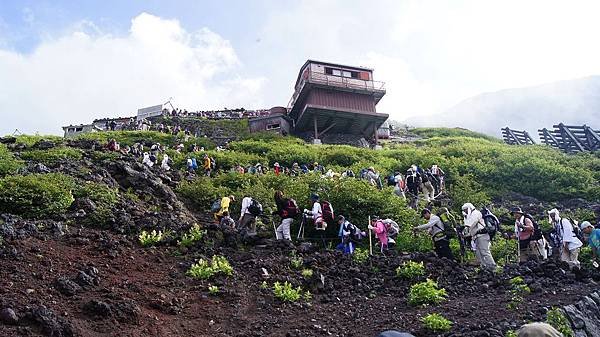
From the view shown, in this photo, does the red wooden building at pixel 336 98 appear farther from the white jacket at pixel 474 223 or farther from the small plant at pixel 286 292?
the small plant at pixel 286 292

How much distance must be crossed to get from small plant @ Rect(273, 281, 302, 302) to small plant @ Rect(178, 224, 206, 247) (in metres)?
3.43

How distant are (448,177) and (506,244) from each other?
13654mm

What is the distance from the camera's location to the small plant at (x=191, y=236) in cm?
1567

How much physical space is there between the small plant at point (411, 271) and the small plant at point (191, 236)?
17.1 feet

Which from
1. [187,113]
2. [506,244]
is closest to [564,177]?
[506,244]

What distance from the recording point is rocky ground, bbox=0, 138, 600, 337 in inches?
431

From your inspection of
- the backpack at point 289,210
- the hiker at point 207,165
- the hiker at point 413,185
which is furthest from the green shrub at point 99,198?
the hiker at point 413,185

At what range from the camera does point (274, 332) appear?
36.7ft

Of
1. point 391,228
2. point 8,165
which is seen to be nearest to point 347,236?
point 391,228

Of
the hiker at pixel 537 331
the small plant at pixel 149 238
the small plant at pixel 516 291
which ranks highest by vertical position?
the small plant at pixel 149 238

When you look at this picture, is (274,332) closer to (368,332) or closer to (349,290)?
(368,332)

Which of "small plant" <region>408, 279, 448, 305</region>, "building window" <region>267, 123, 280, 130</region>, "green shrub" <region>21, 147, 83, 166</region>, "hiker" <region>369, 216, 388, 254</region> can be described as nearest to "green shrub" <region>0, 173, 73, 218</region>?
"green shrub" <region>21, 147, 83, 166</region>

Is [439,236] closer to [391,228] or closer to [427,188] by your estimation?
[391,228]

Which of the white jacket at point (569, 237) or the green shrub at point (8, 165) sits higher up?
the green shrub at point (8, 165)
